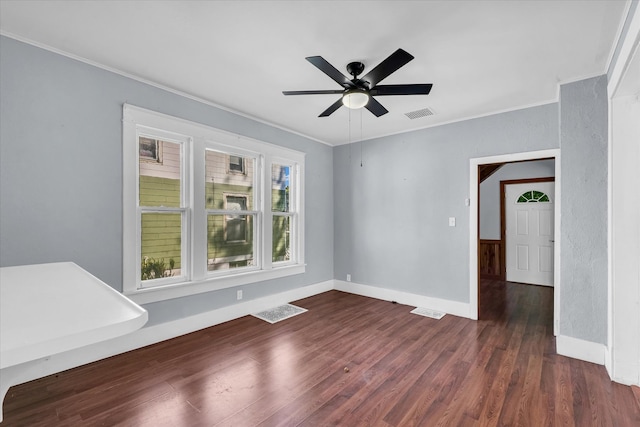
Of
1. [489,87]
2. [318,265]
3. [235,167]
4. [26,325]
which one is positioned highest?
[489,87]

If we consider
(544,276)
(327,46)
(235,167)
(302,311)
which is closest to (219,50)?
(327,46)

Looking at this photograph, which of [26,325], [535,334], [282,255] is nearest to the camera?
[26,325]

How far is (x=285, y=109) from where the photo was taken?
12.3 feet

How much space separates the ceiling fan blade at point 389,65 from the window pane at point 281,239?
2732 millimetres

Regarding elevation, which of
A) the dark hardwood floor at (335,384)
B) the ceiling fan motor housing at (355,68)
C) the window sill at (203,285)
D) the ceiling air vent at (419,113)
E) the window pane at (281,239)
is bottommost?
the dark hardwood floor at (335,384)

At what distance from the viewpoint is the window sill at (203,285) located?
2.97 meters

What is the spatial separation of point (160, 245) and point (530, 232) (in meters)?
6.41

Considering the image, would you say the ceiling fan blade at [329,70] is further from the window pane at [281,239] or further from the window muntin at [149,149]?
the window pane at [281,239]

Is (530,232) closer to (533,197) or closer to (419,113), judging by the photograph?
(533,197)

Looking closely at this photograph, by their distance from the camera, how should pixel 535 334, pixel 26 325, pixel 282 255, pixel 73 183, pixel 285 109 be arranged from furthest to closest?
1. pixel 282 255
2. pixel 285 109
3. pixel 535 334
4. pixel 73 183
5. pixel 26 325

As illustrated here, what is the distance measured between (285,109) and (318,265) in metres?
2.66

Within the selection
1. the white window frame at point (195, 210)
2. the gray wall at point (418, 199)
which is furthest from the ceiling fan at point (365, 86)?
the gray wall at point (418, 199)

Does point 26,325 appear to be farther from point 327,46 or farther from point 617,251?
point 617,251

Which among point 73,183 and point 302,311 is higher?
point 73,183
